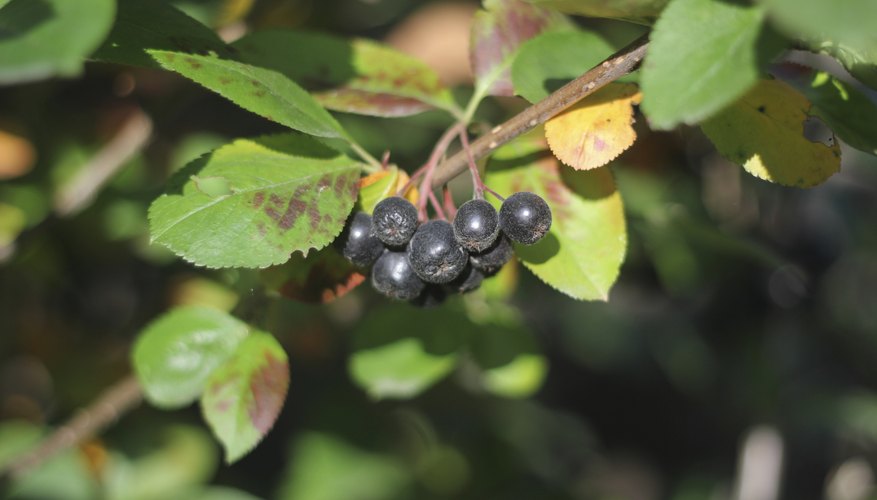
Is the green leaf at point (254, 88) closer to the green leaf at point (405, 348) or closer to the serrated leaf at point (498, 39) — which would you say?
the serrated leaf at point (498, 39)

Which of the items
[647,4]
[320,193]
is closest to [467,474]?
[320,193]

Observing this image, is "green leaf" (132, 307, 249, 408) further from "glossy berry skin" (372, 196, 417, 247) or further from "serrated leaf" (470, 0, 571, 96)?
"serrated leaf" (470, 0, 571, 96)

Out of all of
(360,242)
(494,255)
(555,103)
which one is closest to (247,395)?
(360,242)

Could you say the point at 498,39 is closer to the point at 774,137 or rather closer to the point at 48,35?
the point at 774,137

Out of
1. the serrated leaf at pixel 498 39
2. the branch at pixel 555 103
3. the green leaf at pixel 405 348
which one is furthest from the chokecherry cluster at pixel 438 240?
the green leaf at pixel 405 348

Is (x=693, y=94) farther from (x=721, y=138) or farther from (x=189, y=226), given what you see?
(x=189, y=226)

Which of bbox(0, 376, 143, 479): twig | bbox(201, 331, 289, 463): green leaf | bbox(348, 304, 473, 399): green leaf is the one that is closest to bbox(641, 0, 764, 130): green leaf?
bbox(201, 331, 289, 463): green leaf
